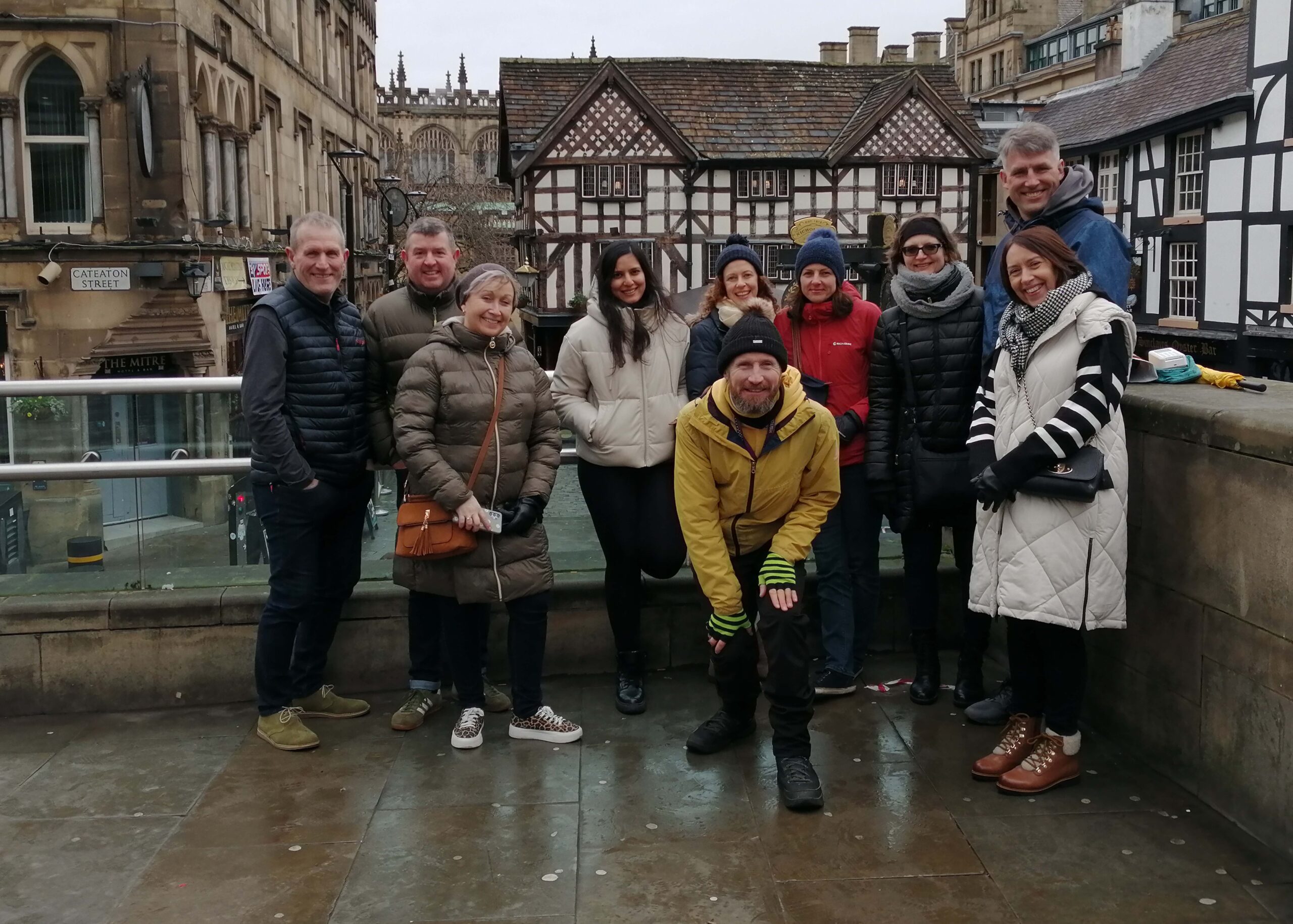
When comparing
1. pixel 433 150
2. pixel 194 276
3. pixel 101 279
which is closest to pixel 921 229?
pixel 194 276

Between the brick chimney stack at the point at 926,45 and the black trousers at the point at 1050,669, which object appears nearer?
the black trousers at the point at 1050,669

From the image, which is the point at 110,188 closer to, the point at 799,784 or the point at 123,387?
the point at 123,387

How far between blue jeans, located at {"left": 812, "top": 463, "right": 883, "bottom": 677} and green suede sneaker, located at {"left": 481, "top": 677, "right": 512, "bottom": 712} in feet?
4.35

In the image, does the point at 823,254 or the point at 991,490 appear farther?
the point at 823,254

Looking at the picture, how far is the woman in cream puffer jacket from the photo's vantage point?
498 cm

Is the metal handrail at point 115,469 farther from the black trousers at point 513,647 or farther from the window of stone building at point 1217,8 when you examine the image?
the window of stone building at point 1217,8

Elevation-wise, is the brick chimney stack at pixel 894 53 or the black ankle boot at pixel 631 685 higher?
the brick chimney stack at pixel 894 53

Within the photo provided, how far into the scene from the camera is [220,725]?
5051 millimetres

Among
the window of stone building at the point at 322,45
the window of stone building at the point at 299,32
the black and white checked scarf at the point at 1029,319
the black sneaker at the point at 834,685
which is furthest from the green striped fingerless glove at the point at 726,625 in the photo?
the window of stone building at the point at 322,45

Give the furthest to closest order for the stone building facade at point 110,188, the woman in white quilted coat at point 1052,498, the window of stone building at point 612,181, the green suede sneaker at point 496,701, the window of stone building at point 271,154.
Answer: the window of stone building at point 612,181 → the window of stone building at point 271,154 → the stone building facade at point 110,188 → the green suede sneaker at point 496,701 → the woman in white quilted coat at point 1052,498

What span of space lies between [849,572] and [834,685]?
1.53 ft

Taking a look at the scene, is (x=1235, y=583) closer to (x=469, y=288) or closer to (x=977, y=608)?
(x=977, y=608)

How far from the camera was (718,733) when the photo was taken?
4.67m

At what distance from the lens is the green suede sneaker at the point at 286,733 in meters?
4.75
